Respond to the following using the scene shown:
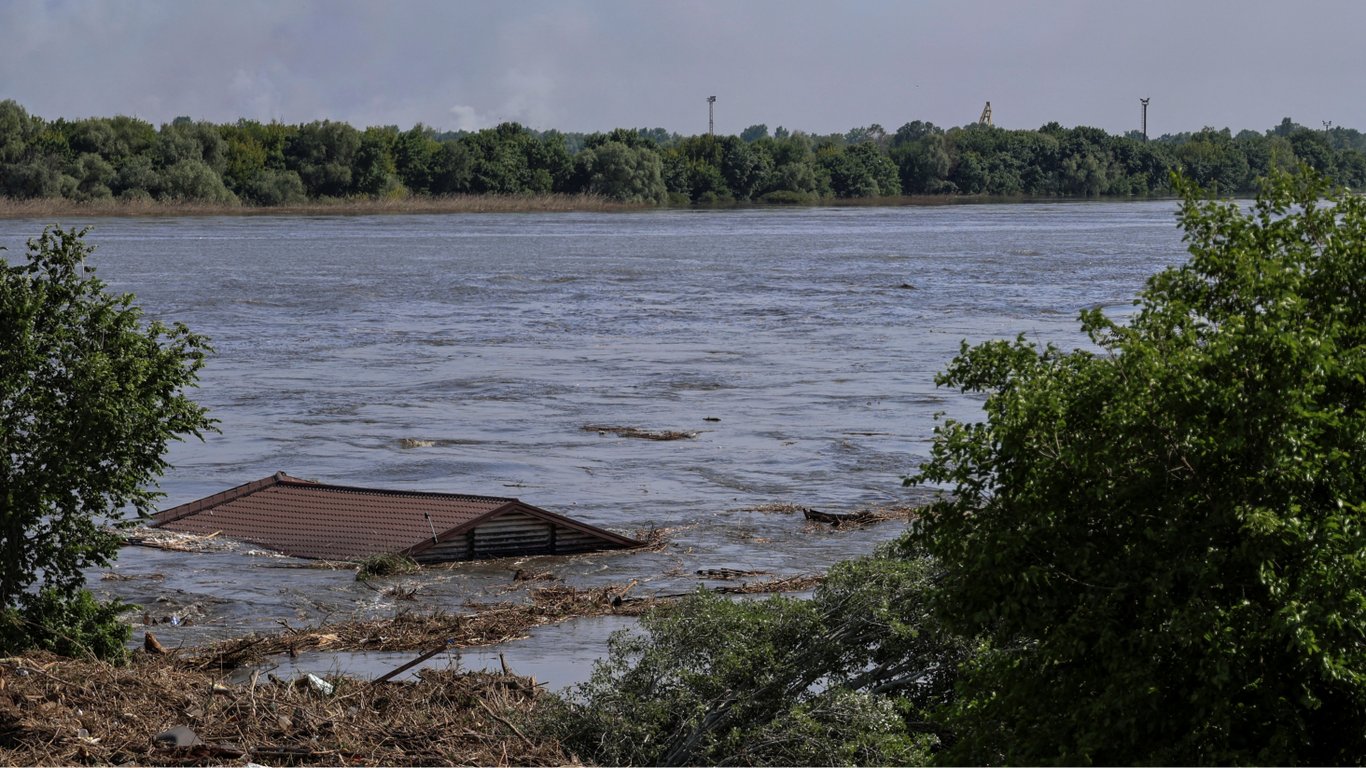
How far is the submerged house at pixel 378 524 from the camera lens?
51.8ft

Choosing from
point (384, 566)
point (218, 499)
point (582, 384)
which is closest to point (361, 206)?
point (582, 384)

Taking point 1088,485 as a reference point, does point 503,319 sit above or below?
below

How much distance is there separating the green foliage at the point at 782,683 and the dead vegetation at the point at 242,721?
0.39 m

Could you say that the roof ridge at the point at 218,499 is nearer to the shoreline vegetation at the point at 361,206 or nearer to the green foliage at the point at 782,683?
the green foliage at the point at 782,683

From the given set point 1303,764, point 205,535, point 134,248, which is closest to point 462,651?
point 205,535

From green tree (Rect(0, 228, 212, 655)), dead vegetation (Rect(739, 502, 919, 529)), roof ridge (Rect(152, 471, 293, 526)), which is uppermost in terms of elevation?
green tree (Rect(0, 228, 212, 655))

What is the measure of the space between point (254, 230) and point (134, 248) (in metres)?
21.3

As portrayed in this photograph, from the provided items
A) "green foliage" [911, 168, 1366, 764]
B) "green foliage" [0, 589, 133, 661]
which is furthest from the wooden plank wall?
"green foliage" [911, 168, 1366, 764]

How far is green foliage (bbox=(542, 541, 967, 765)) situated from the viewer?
8.20m

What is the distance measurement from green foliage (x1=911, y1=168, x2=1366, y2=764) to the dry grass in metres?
102

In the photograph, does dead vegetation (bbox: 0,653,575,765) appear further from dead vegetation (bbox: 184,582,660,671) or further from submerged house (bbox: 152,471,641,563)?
submerged house (bbox: 152,471,641,563)

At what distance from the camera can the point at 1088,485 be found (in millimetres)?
5715

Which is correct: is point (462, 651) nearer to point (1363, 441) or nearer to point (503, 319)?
point (1363, 441)

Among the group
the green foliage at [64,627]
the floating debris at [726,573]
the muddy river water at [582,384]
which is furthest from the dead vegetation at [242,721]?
the floating debris at [726,573]
